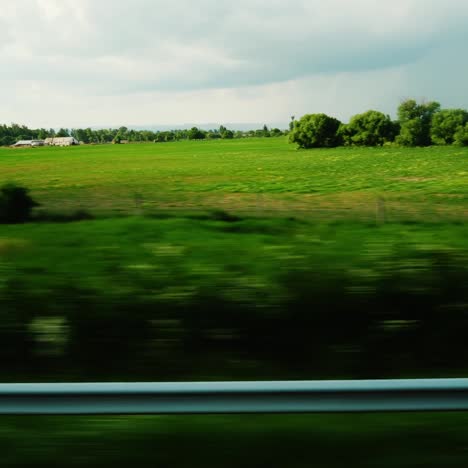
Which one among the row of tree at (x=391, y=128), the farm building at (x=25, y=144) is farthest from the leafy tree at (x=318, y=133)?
the farm building at (x=25, y=144)

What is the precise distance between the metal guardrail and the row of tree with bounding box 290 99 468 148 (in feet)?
214

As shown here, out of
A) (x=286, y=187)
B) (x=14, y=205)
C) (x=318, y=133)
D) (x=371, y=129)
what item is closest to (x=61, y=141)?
(x=318, y=133)

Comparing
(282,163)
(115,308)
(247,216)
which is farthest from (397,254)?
(282,163)

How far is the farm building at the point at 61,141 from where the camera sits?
127194 millimetres

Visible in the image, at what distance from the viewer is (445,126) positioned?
229ft

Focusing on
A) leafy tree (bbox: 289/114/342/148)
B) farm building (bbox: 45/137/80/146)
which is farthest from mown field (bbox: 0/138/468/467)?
farm building (bbox: 45/137/80/146)

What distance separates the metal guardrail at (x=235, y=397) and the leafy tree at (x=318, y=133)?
3461 inches

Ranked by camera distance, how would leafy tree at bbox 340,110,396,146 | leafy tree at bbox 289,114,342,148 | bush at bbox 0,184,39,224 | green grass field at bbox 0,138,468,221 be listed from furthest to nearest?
leafy tree at bbox 289,114,342,148
leafy tree at bbox 340,110,396,146
green grass field at bbox 0,138,468,221
bush at bbox 0,184,39,224

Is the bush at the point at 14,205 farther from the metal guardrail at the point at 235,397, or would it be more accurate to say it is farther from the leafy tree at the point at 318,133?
the leafy tree at the point at 318,133

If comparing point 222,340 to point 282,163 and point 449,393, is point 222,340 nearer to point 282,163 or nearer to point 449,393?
point 449,393

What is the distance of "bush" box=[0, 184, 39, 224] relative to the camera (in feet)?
51.9

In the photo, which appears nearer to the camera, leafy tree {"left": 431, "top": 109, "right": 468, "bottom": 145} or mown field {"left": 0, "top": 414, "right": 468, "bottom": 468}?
mown field {"left": 0, "top": 414, "right": 468, "bottom": 468}

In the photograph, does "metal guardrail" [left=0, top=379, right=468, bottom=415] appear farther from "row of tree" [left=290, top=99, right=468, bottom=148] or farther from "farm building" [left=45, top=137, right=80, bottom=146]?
"farm building" [left=45, top=137, right=80, bottom=146]

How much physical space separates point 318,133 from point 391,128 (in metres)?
12.7
